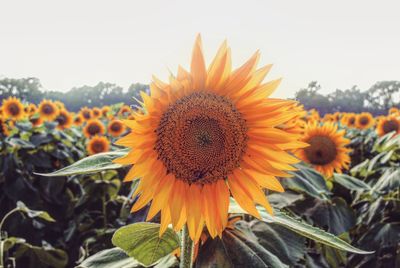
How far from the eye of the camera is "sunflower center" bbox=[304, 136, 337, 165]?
3416mm

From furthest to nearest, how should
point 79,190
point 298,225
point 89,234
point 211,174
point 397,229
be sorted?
point 79,190
point 89,234
point 397,229
point 211,174
point 298,225

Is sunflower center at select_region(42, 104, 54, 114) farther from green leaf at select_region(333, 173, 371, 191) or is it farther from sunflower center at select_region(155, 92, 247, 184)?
sunflower center at select_region(155, 92, 247, 184)

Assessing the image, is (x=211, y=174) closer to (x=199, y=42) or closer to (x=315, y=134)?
(x=199, y=42)

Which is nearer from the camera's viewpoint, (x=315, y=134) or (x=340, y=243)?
(x=340, y=243)

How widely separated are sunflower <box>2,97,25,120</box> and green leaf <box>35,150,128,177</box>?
5.95 metres

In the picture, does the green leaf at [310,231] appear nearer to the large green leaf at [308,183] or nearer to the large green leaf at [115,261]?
the large green leaf at [115,261]

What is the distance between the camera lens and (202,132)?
1.37 meters

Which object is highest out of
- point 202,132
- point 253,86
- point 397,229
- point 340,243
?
point 253,86

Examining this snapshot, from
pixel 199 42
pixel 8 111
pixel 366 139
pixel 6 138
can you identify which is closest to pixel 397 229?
pixel 199 42

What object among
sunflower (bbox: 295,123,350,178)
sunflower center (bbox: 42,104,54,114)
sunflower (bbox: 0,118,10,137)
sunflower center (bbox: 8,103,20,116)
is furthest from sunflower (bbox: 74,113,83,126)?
sunflower (bbox: 295,123,350,178)

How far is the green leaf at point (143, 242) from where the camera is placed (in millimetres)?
1241

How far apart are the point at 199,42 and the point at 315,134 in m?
2.52

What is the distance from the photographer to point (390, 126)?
5973 millimetres

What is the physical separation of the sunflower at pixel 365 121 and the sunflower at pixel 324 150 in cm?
562
